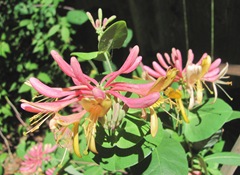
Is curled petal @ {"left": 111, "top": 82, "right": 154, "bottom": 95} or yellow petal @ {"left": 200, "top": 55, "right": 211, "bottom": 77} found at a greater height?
curled petal @ {"left": 111, "top": 82, "right": 154, "bottom": 95}

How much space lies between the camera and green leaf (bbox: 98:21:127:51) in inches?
28.7

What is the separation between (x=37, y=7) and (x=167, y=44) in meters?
0.98

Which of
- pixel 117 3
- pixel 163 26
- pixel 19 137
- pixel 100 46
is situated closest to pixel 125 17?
pixel 117 3

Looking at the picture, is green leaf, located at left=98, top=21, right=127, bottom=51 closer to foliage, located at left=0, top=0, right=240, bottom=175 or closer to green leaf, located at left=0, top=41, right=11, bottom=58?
foliage, located at left=0, top=0, right=240, bottom=175

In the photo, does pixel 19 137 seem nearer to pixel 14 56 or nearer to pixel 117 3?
pixel 14 56

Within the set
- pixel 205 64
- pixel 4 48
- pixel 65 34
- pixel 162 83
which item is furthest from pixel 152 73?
pixel 4 48

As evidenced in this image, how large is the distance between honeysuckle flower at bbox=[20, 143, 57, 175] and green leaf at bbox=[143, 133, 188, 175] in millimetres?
606

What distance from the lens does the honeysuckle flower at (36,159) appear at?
1.37m

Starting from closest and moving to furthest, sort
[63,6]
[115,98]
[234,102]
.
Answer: [115,98] < [234,102] < [63,6]

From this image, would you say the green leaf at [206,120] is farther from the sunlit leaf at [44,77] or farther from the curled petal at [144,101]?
the sunlit leaf at [44,77]

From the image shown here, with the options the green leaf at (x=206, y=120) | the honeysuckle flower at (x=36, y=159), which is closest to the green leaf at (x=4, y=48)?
the honeysuckle flower at (x=36, y=159)

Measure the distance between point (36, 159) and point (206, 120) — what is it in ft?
2.43

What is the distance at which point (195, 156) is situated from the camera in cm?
114

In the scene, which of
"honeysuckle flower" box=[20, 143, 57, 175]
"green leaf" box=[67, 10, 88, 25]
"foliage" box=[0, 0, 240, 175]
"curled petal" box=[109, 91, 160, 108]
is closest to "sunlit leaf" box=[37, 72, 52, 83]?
"foliage" box=[0, 0, 240, 175]
